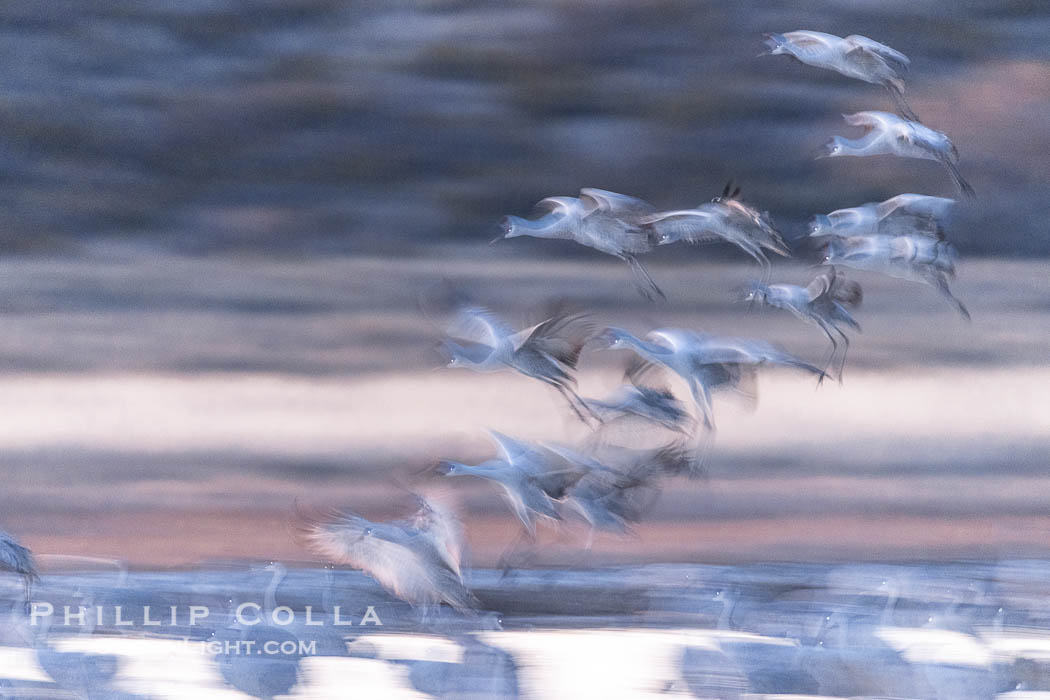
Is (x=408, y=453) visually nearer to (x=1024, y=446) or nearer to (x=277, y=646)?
(x=277, y=646)

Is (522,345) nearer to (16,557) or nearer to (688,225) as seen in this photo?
(688,225)

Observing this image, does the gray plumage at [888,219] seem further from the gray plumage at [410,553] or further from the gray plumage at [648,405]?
the gray plumage at [410,553]

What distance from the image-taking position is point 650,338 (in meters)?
1.34

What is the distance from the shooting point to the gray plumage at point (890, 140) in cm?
133

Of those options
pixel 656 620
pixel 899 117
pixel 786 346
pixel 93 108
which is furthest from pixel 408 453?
pixel 899 117

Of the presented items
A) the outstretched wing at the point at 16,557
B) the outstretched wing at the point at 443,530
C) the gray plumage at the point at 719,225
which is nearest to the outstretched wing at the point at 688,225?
the gray plumage at the point at 719,225

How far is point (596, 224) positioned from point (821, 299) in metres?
0.31

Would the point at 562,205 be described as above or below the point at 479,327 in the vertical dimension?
above

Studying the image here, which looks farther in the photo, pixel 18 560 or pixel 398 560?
pixel 18 560

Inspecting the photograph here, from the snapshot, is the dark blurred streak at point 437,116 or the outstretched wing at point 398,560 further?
the dark blurred streak at point 437,116

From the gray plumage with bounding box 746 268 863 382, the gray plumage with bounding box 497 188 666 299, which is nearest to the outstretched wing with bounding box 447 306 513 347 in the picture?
the gray plumage with bounding box 497 188 666 299

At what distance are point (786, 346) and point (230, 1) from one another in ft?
2.94

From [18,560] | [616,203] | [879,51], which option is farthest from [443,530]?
[879,51]

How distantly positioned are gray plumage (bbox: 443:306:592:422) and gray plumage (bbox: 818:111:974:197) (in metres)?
0.41
